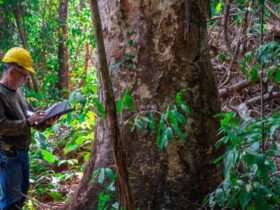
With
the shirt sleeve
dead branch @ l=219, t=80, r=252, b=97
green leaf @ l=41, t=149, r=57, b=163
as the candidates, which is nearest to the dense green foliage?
green leaf @ l=41, t=149, r=57, b=163

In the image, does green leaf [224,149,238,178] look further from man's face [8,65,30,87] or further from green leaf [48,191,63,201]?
green leaf [48,191,63,201]

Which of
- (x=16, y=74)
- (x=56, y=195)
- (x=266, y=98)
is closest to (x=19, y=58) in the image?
(x=16, y=74)

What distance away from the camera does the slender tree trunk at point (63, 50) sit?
13.3 meters

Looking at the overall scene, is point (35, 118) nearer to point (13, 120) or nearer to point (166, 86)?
point (13, 120)

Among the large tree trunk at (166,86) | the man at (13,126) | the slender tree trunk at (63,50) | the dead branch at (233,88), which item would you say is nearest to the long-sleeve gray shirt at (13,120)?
the man at (13,126)

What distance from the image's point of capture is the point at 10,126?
4.36 metres

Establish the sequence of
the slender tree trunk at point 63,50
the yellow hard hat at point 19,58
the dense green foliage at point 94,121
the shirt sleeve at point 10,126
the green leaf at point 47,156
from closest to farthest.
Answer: the dense green foliage at point 94,121, the shirt sleeve at point 10,126, the yellow hard hat at point 19,58, the green leaf at point 47,156, the slender tree trunk at point 63,50

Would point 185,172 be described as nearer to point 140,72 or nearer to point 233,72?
point 140,72

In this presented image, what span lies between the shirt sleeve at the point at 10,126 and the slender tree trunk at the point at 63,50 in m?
8.79

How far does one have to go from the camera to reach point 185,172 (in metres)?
4.08

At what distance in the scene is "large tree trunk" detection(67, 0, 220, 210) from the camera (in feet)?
13.3

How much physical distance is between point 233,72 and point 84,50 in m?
9.07

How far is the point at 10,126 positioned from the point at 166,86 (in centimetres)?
128

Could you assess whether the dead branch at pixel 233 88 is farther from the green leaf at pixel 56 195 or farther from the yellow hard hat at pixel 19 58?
the yellow hard hat at pixel 19 58
